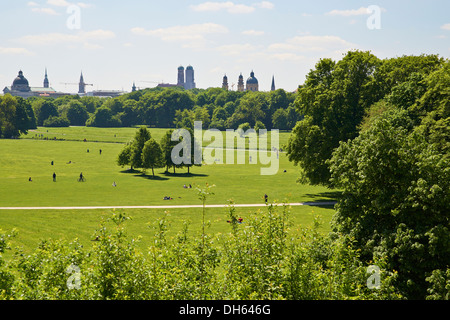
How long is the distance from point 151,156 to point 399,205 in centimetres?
5181

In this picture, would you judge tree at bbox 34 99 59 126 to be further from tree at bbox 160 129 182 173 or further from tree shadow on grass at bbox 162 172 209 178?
tree shadow on grass at bbox 162 172 209 178

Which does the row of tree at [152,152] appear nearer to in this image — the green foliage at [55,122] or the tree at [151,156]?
the tree at [151,156]

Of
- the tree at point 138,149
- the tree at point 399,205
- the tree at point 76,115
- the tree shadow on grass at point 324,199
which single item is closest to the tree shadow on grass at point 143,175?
the tree at point 138,149

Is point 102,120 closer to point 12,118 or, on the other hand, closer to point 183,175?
point 12,118

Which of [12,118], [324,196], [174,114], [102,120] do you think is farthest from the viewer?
[174,114]

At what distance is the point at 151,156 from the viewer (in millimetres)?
68375

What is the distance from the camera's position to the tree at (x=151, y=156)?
6806 cm

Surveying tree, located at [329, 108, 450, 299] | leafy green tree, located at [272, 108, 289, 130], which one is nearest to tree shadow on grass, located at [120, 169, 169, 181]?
tree, located at [329, 108, 450, 299]

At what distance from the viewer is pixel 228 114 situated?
182m

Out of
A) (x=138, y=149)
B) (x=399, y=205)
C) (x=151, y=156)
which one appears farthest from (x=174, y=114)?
(x=399, y=205)

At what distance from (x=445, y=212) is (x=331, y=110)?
29.1m

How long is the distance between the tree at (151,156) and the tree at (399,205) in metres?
47.3

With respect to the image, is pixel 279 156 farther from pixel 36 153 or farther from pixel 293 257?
pixel 293 257

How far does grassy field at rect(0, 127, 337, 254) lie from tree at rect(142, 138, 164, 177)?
1.86 metres
